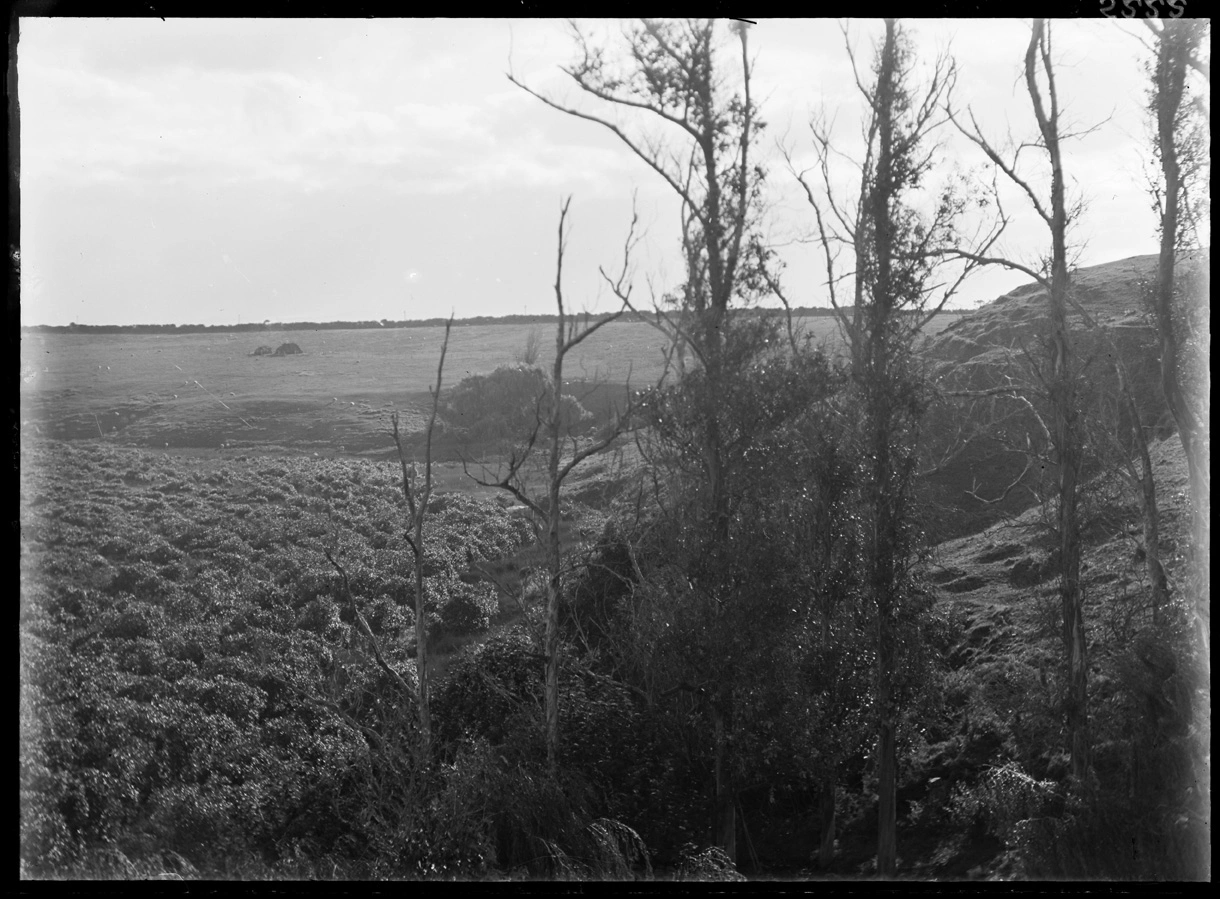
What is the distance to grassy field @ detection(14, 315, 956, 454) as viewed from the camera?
13461mm

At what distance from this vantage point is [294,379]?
15.5 m

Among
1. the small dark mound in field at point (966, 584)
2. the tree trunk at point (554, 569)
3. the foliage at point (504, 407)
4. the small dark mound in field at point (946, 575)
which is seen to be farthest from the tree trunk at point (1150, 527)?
the foliage at point (504, 407)

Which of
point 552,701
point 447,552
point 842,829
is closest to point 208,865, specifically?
point 552,701

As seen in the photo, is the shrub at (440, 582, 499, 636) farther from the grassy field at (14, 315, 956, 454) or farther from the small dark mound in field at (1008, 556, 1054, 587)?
the small dark mound in field at (1008, 556, 1054, 587)

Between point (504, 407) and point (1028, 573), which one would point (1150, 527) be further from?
point (504, 407)

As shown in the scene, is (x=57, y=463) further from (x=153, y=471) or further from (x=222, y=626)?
(x=222, y=626)

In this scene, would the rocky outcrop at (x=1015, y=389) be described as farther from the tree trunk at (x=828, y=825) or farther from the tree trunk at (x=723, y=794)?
the tree trunk at (x=723, y=794)

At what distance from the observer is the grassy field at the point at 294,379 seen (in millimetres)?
13461

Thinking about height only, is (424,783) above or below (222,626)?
below

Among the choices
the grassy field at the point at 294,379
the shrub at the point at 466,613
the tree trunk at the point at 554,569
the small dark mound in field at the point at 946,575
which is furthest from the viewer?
the small dark mound in field at the point at 946,575

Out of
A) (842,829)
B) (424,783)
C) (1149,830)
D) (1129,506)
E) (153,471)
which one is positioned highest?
(153,471)

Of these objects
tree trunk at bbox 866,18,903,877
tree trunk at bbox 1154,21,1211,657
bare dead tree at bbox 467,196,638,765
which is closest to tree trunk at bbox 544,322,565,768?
bare dead tree at bbox 467,196,638,765

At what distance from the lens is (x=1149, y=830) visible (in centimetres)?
1058

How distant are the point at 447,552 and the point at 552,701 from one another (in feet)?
12.1
